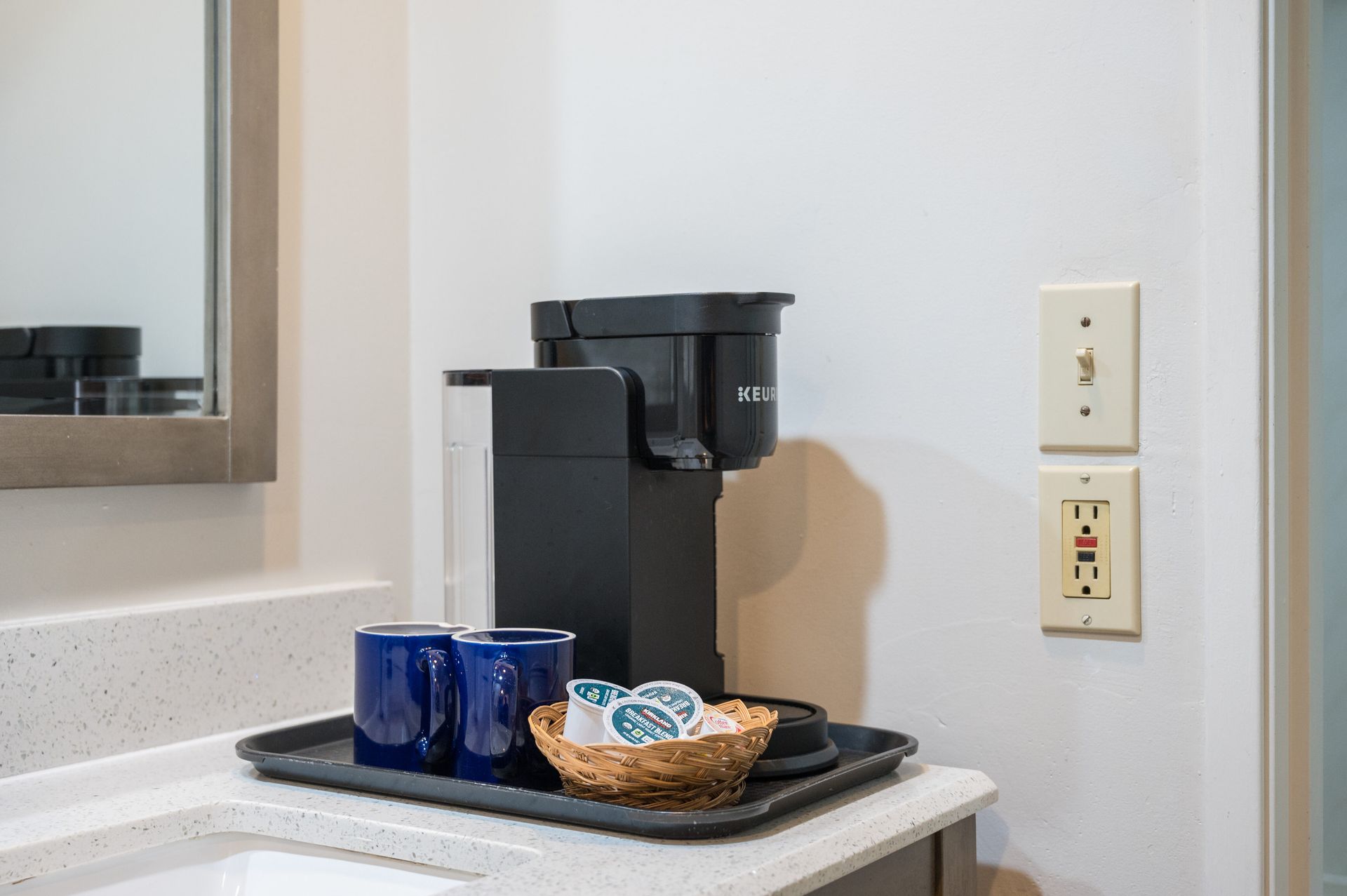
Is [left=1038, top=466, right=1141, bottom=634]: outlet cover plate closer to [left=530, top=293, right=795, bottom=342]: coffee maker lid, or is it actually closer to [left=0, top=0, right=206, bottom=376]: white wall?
[left=530, top=293, right=795, bottom=342]: coffee maker lid

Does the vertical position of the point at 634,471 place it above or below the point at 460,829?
above

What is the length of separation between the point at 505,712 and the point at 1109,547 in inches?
18.8

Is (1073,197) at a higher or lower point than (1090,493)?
higher

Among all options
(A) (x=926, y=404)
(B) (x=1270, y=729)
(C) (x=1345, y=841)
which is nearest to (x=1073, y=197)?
(A) (x=926, y=404)

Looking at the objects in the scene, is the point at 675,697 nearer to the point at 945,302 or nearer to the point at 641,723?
the point at 641,723

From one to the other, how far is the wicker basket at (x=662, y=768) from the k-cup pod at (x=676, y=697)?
4 centimetres

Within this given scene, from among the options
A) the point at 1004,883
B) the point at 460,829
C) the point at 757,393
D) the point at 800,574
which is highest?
the point at 757,393

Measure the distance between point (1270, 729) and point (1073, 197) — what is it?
430mm

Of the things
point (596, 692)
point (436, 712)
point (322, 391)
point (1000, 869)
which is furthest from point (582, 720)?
point (322, 391)

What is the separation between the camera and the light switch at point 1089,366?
912mm

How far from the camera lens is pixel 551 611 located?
928 mm

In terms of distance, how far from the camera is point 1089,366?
92 cm

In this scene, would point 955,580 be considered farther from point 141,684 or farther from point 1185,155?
point 141,684

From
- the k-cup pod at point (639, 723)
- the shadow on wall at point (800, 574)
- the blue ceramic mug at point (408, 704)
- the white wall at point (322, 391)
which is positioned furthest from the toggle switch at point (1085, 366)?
the white wall at point (322, 391)
